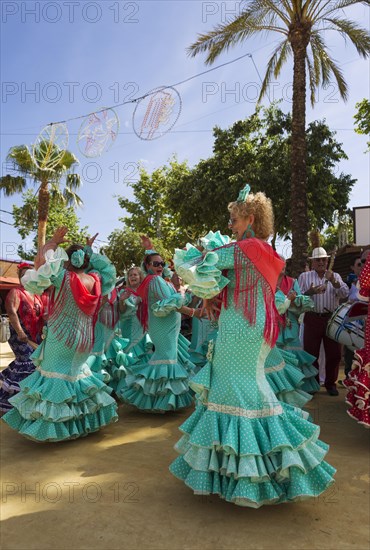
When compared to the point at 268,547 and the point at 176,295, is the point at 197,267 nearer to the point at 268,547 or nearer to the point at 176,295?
the point at 268,547

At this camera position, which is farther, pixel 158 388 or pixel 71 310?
pixel 158 388

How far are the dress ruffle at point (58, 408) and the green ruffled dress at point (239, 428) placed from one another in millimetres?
1536

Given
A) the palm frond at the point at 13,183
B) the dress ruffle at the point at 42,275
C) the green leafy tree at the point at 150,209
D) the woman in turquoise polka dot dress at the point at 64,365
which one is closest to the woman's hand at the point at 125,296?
the woman in turquoise polka dot dress at the point at 64,365

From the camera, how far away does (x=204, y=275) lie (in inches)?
118

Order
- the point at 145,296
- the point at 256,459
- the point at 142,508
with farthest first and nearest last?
the point at 145,296, the point at 142,508, the point at 256,459

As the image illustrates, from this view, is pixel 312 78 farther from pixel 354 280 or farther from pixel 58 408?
pixel 58 408

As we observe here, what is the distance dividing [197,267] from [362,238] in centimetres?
1210

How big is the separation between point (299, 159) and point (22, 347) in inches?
268

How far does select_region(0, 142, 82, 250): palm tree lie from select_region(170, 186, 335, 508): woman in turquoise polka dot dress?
13993 millimetres

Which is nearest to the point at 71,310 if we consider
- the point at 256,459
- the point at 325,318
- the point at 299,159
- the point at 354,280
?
the point at 256,459

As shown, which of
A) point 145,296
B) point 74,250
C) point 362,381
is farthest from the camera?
point 145,296

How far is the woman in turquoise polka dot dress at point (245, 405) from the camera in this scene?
2941 millimetres

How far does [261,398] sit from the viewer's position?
3.14 m

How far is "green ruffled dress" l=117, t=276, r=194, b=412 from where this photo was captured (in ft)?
18.2
